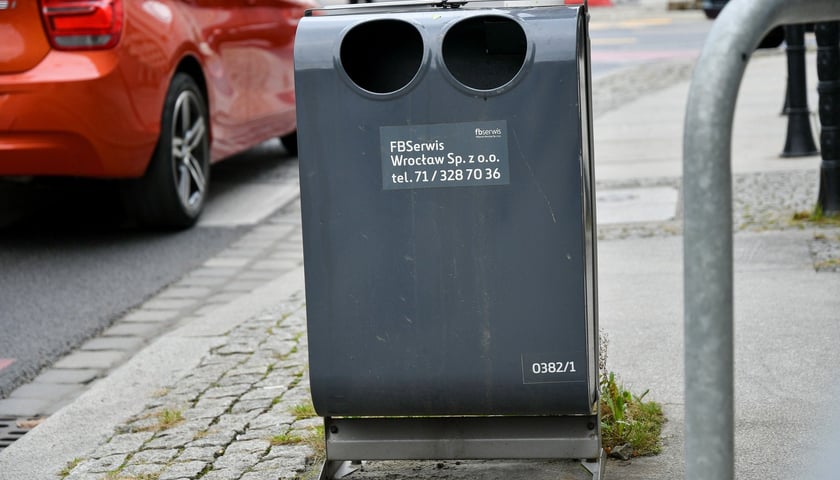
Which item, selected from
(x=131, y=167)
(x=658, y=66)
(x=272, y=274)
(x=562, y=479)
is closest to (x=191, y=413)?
(x=562, y=479)

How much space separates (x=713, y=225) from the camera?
1990 millimetres

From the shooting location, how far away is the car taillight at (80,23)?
674 cm

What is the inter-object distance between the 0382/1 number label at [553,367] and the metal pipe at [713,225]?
1.02 m

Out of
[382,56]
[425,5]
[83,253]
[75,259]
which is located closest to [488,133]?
[425,5]

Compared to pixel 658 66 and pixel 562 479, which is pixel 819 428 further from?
pixel 658 66

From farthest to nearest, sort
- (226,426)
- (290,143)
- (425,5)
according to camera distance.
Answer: (290,143), (226,426), (425,5)

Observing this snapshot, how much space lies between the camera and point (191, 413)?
14.5ft

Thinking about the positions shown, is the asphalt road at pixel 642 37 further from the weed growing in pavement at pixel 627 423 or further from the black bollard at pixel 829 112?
the weed growing in pavement at pixel 627 423

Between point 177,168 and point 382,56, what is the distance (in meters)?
4.26

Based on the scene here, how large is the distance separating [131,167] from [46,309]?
1245 millimetres

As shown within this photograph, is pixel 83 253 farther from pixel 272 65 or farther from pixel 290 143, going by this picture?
pixel 290 143

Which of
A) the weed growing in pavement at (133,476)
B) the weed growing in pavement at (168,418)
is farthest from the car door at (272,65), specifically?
the weed growing in pavement at (133,476)

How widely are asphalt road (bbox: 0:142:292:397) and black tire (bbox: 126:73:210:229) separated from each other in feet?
0.50

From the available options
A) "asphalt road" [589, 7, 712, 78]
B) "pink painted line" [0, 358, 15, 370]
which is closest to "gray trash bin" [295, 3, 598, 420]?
"pink painted line" [0, 358, 15, 370]
